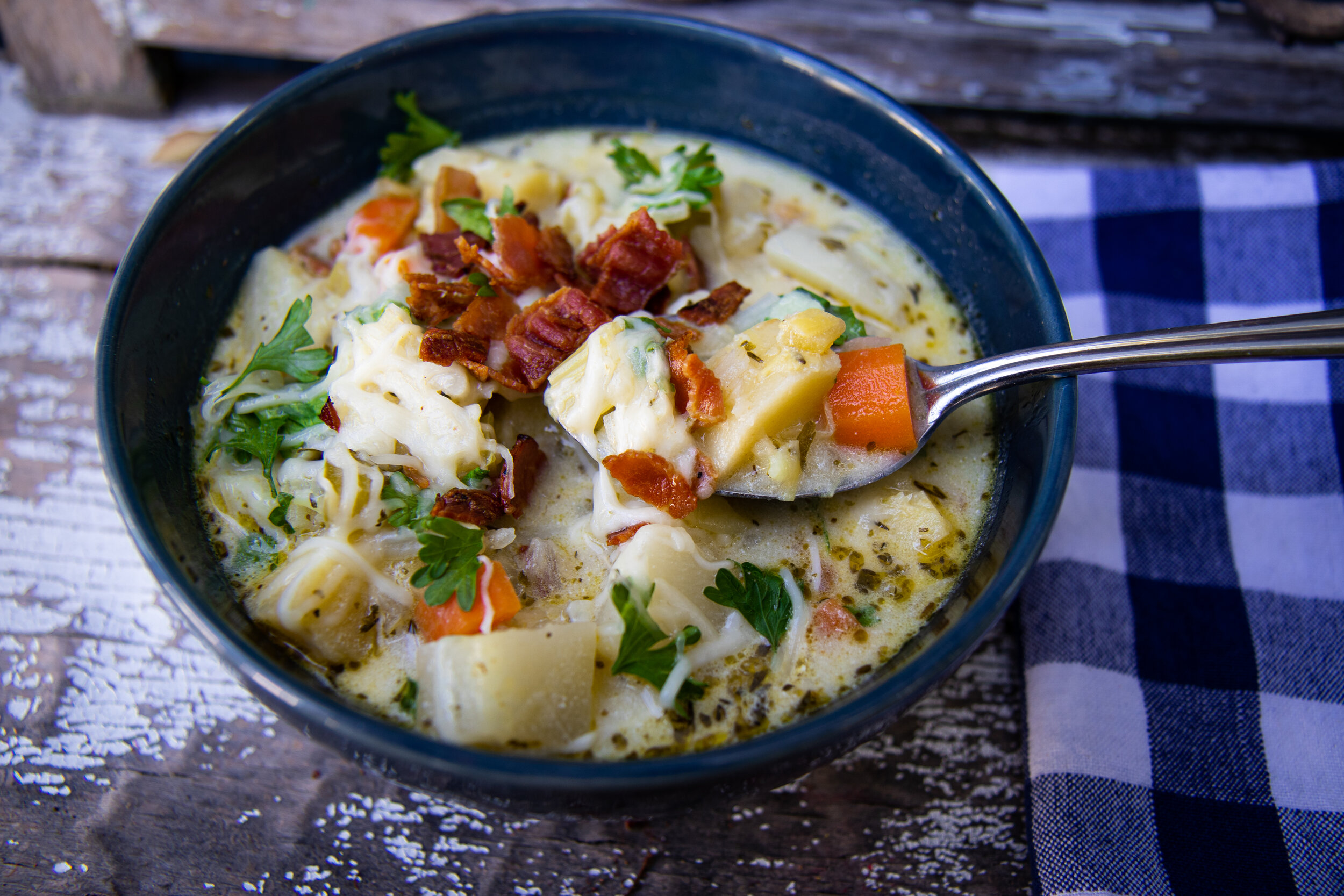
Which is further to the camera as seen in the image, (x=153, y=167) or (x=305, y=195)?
(x=153, y=167)

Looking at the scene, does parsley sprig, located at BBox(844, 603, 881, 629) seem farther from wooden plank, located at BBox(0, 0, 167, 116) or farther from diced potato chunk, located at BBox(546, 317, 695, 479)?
wooden plank, located at BBox(0, 0, 167, 116)

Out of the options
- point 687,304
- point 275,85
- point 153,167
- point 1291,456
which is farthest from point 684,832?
point 275,85

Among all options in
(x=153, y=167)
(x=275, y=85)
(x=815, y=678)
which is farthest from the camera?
(x=275, y=85)

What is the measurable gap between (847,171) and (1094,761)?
2003 millimetres

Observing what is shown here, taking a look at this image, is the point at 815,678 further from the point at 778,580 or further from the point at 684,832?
the point at 684,832

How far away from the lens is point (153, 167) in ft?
12.8

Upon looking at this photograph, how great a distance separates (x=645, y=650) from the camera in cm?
222

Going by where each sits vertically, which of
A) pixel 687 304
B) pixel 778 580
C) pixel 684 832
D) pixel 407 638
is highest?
pixel 687 304

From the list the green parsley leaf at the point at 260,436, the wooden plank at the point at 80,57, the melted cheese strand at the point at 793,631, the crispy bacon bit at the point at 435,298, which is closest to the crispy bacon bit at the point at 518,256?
the crispy bacon bit at the point at 435,298

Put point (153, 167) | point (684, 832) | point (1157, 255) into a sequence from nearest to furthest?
point (684, 832)
point (1157, 255)
point (153, 167)

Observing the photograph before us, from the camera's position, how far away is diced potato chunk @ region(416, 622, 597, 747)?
206cm

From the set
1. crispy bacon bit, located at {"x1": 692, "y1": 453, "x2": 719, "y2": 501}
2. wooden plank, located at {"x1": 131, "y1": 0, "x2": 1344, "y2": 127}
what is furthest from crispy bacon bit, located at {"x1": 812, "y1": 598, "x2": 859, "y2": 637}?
wooden plank, located at {"x1": 131, "y1": 0, "x2": 1344, "y2": 127}

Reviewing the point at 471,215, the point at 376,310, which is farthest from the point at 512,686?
the point at 471,215

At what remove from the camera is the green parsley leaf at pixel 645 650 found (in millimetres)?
2203
